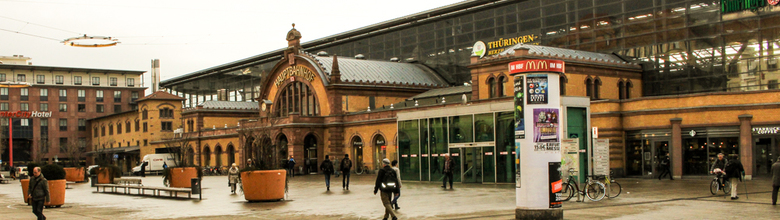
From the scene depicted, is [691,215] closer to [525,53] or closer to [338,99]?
[525,53]

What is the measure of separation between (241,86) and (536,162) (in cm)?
8206

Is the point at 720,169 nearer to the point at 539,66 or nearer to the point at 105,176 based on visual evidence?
the point at 539,66

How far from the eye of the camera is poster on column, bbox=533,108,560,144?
60.1ft

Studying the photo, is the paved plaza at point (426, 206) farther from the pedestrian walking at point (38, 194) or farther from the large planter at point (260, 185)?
the pedestrian walking at point (38, 194)

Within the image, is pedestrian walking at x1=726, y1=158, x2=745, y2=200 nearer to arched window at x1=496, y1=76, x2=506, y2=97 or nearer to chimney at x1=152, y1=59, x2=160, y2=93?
arched window at x1=496, y1=76, x2=506, y2=97

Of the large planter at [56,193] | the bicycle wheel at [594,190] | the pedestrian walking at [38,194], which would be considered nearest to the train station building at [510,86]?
the bicycle wheel at [594,190]

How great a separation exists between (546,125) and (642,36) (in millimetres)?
36761

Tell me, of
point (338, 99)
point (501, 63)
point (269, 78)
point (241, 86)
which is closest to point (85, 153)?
point (241, 86)

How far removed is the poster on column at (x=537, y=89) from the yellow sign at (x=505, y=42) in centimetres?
4113

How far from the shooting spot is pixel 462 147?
1423 inches

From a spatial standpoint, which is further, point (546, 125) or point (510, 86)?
point (510, 86)

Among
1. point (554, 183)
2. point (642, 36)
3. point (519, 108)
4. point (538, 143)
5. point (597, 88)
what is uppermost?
point (642, 36)

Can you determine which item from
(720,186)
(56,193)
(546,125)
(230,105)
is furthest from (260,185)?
(230,105)

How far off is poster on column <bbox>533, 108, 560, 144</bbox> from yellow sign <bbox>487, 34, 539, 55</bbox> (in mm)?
41375
